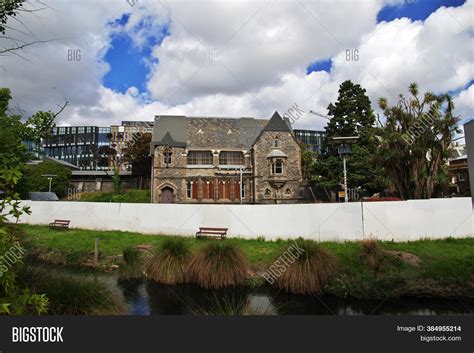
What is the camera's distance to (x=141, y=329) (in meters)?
3.21

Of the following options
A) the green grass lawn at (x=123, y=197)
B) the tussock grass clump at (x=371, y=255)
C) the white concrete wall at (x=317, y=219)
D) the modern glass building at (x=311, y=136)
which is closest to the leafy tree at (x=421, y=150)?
the white concrete wall at (x=317, y=219)

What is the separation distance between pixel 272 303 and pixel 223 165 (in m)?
31.2

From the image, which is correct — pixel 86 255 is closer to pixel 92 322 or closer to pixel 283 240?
pixel 283 240

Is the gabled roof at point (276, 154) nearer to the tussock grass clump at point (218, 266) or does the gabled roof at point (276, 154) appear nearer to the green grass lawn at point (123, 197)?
the green grass lawn at point (123, 197)

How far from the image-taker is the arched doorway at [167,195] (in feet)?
120

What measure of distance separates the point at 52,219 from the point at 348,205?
20.5 meters

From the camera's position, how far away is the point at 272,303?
28.7 feet

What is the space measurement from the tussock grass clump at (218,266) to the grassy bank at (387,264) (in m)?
0.97

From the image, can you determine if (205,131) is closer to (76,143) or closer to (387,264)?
(387,264)

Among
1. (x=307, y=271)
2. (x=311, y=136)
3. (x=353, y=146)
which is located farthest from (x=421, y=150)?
(x=311, y=136)

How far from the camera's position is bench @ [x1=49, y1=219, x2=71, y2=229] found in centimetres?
1950

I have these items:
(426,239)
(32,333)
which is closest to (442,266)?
(426,239)

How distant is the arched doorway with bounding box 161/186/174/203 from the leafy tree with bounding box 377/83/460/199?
80.8ft

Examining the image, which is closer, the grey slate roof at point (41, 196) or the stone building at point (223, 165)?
the grey slate roof at point (41, 196)
